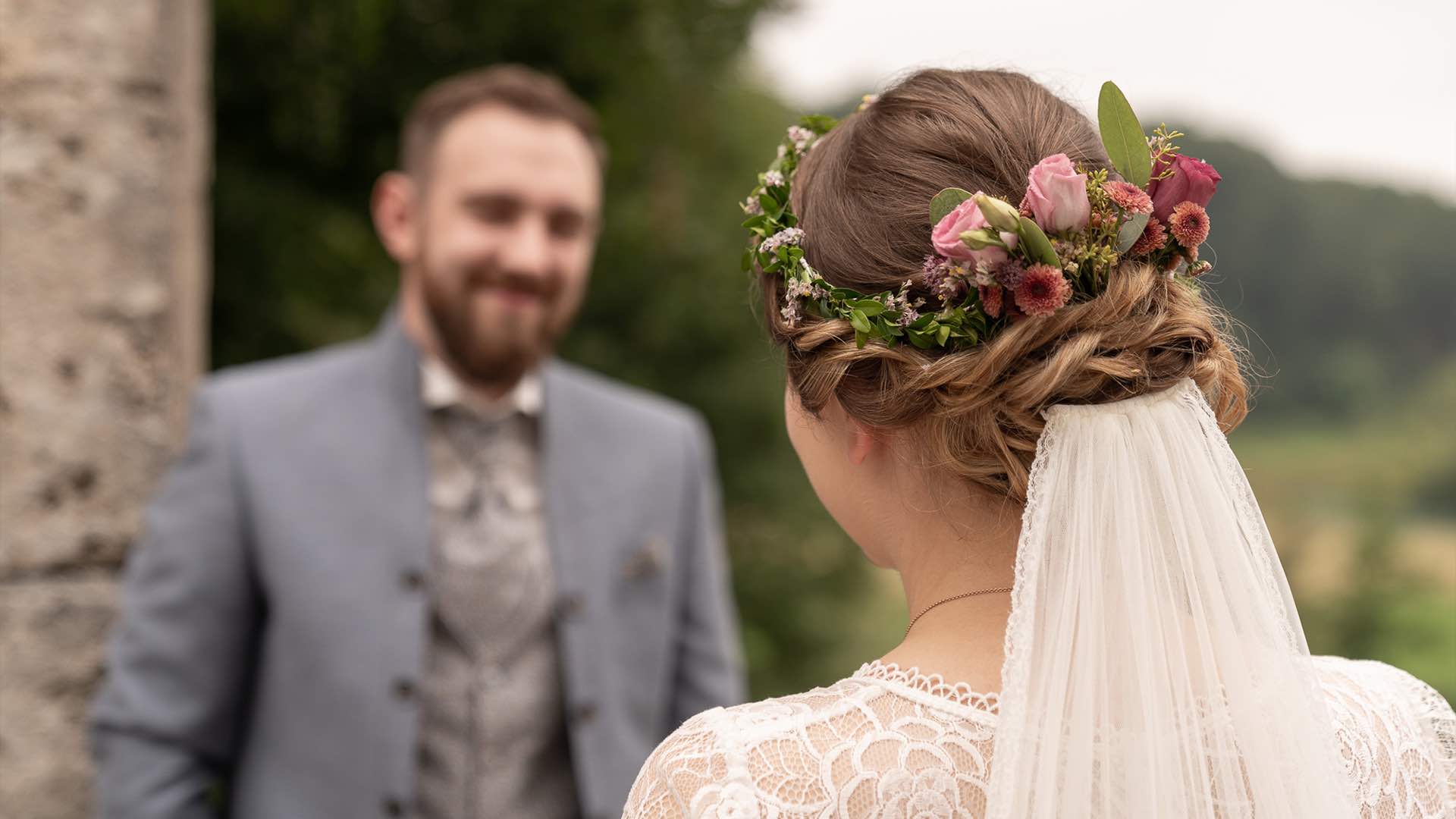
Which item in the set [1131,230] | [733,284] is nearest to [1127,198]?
[1131,230]

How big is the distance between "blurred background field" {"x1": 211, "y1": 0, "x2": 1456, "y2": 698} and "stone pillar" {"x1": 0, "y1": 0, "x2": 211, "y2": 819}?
4.41 ft

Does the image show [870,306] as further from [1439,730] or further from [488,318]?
[488,318]

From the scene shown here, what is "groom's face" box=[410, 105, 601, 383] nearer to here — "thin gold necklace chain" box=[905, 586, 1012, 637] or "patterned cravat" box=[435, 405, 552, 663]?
"patterned cravat" box=[435, 405, 552, 663]

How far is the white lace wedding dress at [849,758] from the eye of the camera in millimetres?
1204

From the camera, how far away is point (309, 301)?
425cm

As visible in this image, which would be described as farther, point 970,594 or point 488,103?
point 488,103

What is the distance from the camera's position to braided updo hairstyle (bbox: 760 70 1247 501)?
4.16ft

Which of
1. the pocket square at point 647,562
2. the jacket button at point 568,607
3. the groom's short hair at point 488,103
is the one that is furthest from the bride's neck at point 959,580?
the groom's short hair at point 488,103

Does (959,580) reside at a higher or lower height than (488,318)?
higher

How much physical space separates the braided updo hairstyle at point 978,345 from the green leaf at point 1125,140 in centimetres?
4

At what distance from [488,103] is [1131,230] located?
218 cm

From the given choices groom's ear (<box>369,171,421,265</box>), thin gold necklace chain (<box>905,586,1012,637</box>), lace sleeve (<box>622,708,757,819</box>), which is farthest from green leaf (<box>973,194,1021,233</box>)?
groom's ear (<box>369,171,421,265</box>)

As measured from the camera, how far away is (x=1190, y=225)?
132 cm

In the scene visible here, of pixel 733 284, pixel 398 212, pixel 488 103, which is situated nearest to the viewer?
pixel 488 103
